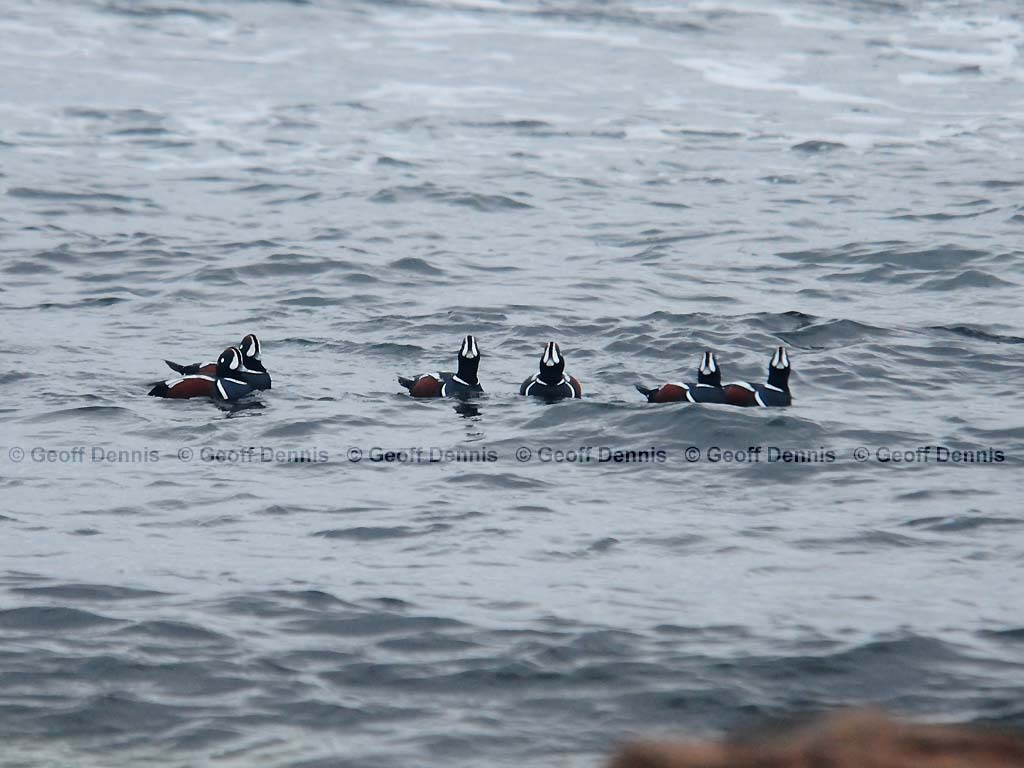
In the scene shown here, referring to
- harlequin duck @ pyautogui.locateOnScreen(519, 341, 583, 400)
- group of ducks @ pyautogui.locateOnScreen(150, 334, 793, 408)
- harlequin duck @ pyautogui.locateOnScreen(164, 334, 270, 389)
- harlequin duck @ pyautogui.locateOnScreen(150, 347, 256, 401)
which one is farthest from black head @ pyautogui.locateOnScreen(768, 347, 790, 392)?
harlequin duck @ pyautogui.locateOnScreen(150, 347, 256, 401)

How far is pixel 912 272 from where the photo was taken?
2139 cm

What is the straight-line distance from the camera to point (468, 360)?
15.6 metres

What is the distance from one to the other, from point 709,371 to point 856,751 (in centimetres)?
1101

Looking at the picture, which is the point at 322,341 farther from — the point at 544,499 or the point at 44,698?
the point at 44,698

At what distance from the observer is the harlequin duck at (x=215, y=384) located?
50.8 ft

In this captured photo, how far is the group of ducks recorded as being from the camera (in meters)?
15.1

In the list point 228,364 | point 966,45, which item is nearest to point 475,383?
point 228,364

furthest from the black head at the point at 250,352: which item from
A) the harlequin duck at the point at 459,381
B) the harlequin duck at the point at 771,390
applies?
the harlequin duck at the point at 771,390

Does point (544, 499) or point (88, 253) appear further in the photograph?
point (88, 253)

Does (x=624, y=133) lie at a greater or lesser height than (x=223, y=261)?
greater

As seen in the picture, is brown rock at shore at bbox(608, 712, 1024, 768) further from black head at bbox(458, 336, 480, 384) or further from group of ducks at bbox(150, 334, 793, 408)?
black head at bbox(458, 336, 480, 384)

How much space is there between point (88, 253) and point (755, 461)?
1271 cm

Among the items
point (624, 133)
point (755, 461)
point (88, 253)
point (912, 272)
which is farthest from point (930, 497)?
point (624, 133)

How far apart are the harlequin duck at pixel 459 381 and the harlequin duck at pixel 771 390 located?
8.34ft
